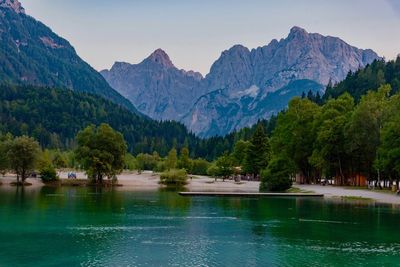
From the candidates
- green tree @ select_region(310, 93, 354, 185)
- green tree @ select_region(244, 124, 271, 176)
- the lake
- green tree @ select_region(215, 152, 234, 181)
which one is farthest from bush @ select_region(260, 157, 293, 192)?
green tree @ select_region(215, 152, 234, 181)

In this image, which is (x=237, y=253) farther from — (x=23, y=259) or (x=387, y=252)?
(x=23, y=259)

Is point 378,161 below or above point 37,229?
above

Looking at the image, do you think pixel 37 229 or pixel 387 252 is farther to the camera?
pixel 37 229

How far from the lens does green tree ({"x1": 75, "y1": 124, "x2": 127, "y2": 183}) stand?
126 meters

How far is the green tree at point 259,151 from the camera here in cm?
15800

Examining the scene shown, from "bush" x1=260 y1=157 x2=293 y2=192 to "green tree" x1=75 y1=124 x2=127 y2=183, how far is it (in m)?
38.6

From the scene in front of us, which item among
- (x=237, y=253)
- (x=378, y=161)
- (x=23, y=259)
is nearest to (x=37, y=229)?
(x=23, y=259)

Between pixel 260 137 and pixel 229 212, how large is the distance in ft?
302

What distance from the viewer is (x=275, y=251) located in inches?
1583

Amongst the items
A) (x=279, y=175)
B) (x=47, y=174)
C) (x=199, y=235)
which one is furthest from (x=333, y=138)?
(x=47, y=174)

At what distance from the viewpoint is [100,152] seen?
127375mm

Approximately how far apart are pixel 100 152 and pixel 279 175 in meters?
43.8

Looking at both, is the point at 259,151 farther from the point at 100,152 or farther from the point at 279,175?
the point at 100,152

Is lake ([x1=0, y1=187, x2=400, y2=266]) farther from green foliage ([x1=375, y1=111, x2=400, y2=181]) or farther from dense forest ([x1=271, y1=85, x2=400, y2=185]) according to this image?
dense forest ([x1=271, y1=85, x2=400, y2=185])
